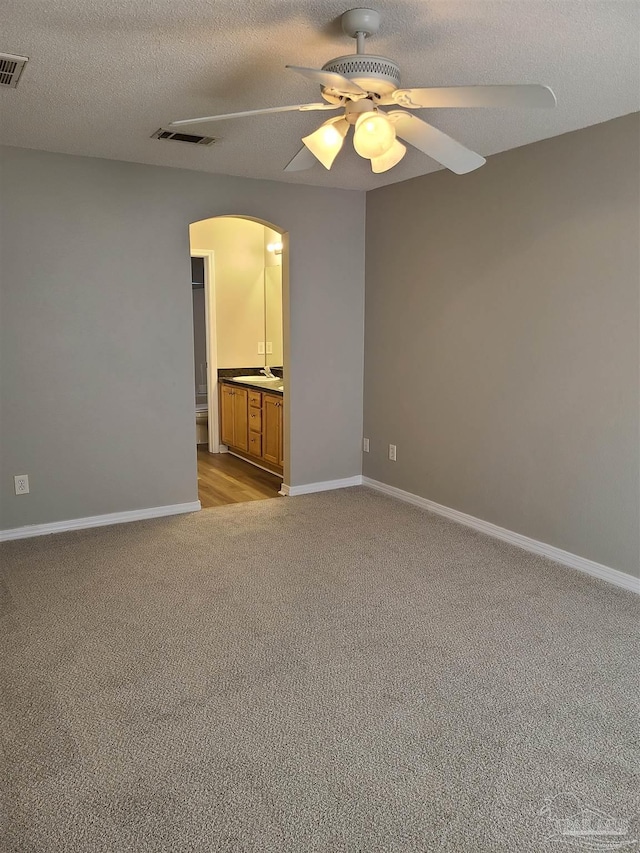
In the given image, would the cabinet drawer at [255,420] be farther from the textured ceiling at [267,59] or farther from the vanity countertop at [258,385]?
the textured ceiling at [267,59]

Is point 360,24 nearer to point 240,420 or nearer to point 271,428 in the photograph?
point 271,428

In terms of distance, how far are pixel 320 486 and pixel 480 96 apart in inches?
142

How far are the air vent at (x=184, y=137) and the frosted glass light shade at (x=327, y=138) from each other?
4.68 ft

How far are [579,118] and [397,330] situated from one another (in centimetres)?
197

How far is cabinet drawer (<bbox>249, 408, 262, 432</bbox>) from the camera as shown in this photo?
586cm

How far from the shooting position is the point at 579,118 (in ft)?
10.5

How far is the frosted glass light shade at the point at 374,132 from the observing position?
7.18ft

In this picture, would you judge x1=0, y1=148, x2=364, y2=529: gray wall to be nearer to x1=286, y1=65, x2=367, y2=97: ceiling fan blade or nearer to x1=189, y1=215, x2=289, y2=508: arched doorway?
x1=189, y1=215, x2=289, y2=508: arched doorway

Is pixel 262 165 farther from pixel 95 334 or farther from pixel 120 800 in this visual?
pixel 120 800

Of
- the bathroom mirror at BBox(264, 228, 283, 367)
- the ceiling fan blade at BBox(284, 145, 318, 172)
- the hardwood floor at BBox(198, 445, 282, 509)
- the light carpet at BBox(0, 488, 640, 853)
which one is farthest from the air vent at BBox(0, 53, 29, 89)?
the bathroom mirror at BBox(264, 228, 283, 367)

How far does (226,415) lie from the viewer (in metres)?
6.62

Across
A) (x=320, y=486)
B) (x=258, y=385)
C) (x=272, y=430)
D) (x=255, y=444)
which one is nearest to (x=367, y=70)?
(x=320, y=486)

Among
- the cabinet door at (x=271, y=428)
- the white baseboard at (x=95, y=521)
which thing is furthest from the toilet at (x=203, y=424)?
the white baseboard at (x=95, y=521)

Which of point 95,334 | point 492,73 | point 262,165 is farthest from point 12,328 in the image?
point 492,73
